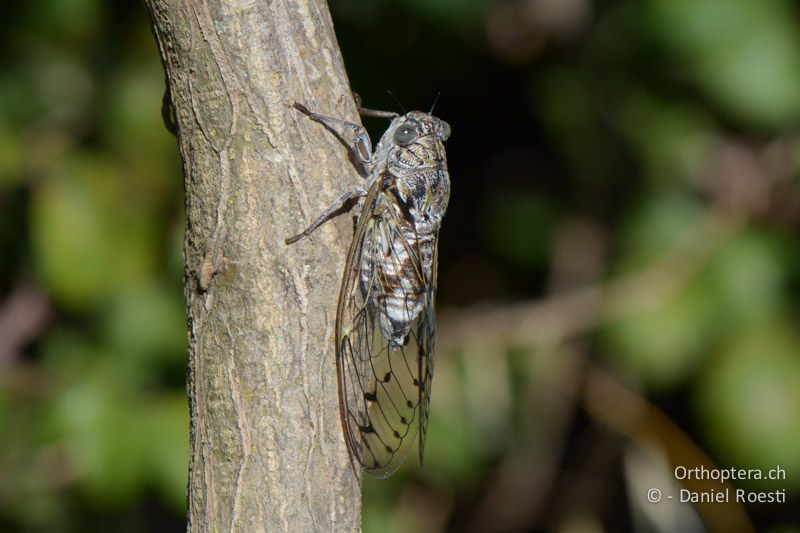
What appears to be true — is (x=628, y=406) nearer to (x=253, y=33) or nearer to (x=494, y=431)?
(x=494, y=431)

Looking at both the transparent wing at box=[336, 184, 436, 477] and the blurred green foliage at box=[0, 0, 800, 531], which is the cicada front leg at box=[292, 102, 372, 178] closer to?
the transparent wing at box=[336, 184, 436, 477]

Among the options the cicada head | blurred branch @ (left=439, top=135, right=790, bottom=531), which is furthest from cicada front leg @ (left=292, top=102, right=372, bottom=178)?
blurred branch @ (left=439, top=135, right=790, bottom=531)

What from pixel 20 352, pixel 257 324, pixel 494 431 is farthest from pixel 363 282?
pixel 20 352

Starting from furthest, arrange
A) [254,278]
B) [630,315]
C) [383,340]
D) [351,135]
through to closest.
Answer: [630,315]
[383,340]
[351,135]
[254,278]

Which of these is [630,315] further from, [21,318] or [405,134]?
[21,318]

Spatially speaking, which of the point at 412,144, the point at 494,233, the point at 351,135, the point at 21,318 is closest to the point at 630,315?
the point at 494,233

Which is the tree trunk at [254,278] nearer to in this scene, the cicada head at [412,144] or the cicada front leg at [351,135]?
the cicada front leg at [351,135]
